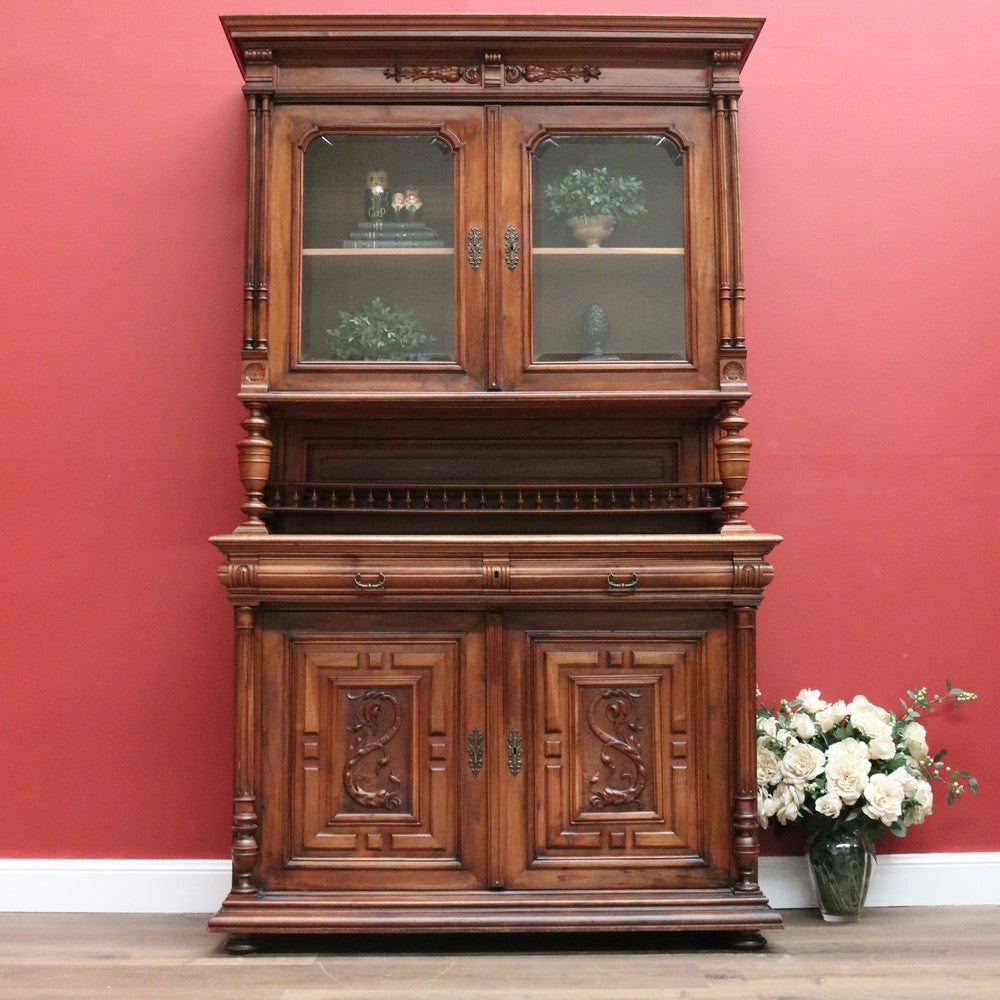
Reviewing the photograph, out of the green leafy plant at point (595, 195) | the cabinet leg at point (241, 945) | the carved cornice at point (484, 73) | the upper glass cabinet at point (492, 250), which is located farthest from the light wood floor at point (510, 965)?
the carved cornice at point (484, 73)

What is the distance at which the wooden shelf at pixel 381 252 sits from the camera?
102 inches

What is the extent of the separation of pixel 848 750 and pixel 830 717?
10 cm

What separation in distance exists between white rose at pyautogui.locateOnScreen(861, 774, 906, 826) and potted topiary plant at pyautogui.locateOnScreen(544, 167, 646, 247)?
4.80ft

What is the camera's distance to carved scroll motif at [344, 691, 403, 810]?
7.95 feet

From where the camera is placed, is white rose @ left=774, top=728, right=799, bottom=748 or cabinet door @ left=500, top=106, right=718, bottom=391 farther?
white rose @ left=774, top=728, right=799, bottom=748

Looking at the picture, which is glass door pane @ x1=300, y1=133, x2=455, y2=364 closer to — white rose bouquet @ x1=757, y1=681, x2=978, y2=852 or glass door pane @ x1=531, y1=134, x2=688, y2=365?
glass door pane @ x1=531, y1=134, x2=688, y2=365

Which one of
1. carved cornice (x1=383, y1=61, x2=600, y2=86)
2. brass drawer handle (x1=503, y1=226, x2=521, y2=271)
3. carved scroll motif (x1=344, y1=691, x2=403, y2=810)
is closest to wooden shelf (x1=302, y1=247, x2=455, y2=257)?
brass drawer handle (x1=503, y1=226, x2=521, y2=271)

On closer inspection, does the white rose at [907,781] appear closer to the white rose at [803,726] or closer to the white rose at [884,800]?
the white rose at [884,800]

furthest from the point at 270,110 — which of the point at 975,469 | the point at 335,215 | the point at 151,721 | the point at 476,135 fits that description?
the point at 975,469

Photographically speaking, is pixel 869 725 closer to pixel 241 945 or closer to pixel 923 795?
pixel 923 795

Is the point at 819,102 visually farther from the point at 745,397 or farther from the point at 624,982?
Answer: the point at 624,982

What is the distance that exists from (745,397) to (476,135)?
894 mm

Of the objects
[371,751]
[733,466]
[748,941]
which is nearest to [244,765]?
[371,751]

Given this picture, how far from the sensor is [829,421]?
2908mm
